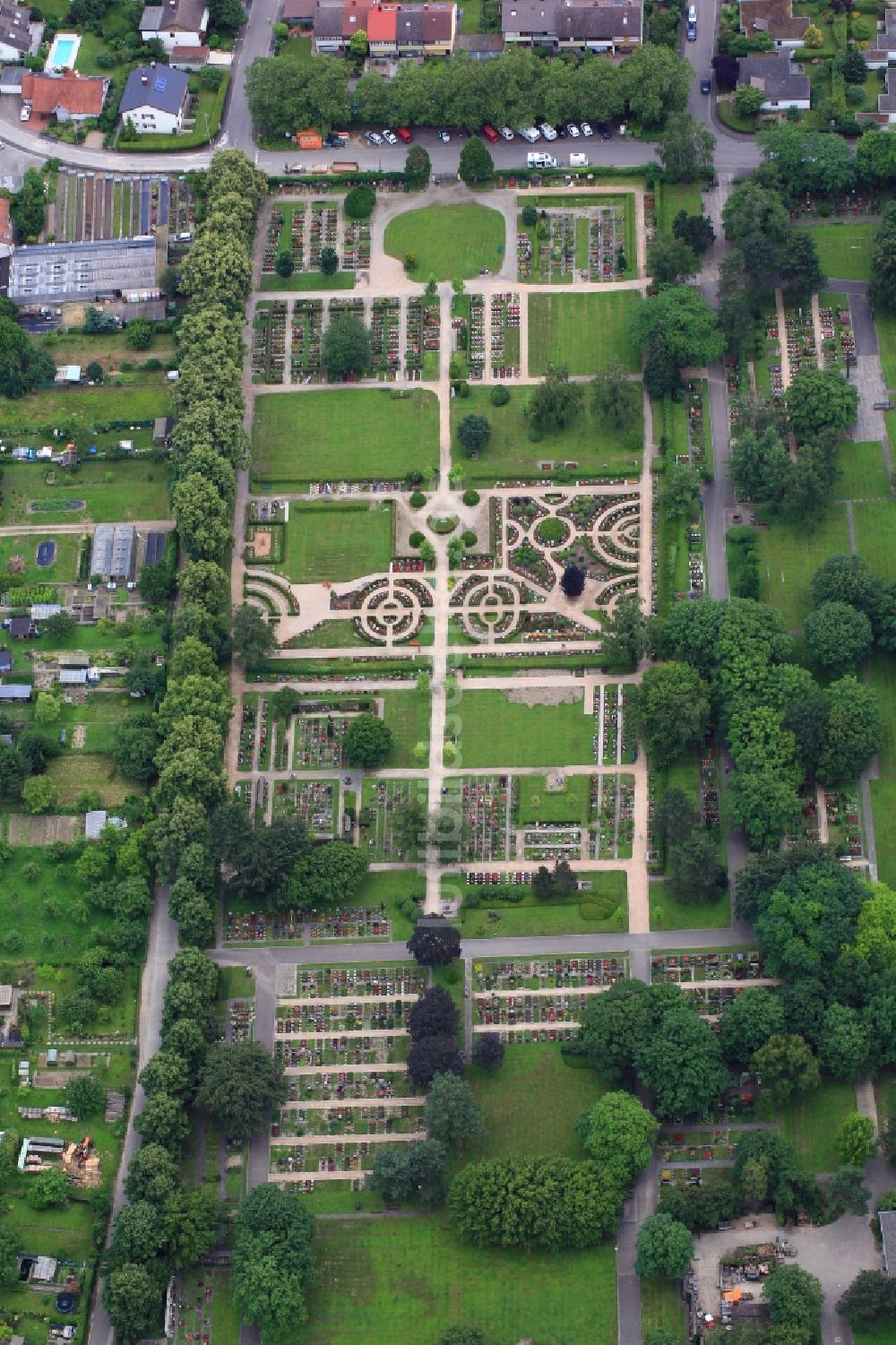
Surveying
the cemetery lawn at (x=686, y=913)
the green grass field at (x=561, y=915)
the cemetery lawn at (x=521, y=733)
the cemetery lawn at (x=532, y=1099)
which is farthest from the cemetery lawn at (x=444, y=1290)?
the cemetery lawn at (x=521, y=733)

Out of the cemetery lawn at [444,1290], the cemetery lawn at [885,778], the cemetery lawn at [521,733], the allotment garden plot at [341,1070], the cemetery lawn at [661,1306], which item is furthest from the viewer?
the cemetery lawn at [521,733]

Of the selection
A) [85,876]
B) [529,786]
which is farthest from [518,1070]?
[85,876]

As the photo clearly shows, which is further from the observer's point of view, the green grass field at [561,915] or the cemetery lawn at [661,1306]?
the green grass field at [561,915]

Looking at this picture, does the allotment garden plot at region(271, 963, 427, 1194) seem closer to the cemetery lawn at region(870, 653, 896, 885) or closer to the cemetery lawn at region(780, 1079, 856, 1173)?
the cemetery lawn at region(780, 1079, 856, 1173)

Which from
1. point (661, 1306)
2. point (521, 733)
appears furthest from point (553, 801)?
point (661, 1306)

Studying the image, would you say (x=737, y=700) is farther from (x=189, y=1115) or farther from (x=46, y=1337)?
(x=46, y=1337)

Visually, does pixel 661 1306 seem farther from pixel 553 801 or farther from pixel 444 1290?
pixel 553 801

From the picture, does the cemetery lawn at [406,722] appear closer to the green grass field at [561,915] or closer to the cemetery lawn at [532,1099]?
the green grass field at [561,915]

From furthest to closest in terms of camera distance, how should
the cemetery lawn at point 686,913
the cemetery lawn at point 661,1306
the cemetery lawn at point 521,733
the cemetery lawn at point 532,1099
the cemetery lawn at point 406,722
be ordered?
the cemetery lawn at point 406,722 → the cemetery lawn at point 521,733 → the cemetery lawn at point 686,913 → the cemetery lawn at point 532,1099 → the cemetery lawn at point 661,1306

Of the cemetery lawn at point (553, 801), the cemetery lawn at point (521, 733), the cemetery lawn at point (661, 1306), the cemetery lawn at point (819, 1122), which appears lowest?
the cemetery lawn at point (661, 1306)
